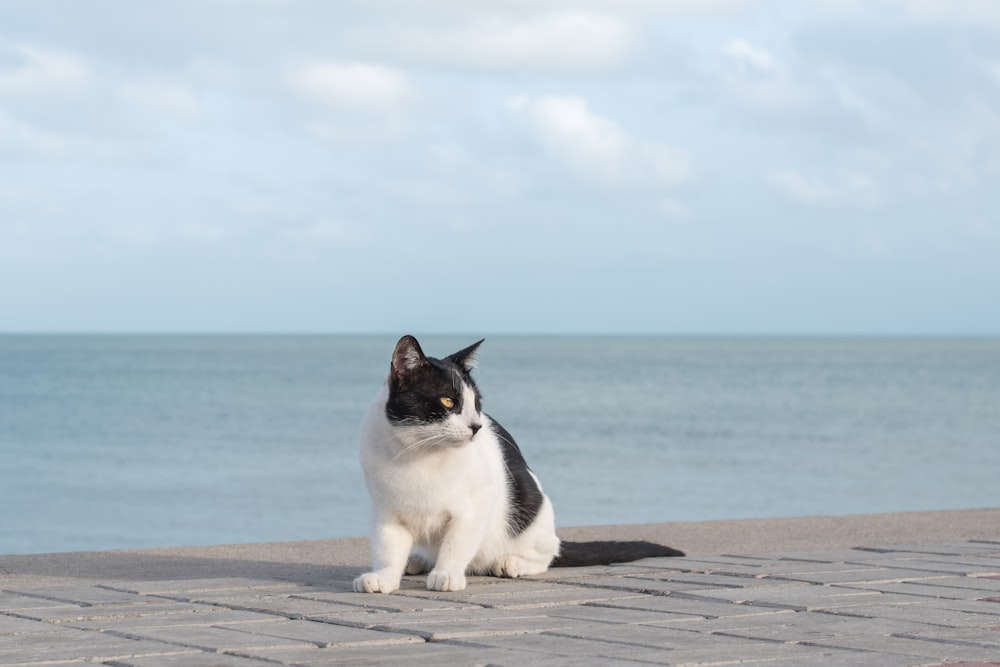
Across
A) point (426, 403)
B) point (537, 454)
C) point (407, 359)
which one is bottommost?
point (537, 454)

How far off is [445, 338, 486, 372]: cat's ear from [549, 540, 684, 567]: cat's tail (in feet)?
3.28

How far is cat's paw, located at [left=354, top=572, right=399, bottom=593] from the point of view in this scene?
4848 mm

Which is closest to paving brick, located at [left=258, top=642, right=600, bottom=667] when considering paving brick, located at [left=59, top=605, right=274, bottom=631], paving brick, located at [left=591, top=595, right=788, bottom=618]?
paving brick, located at [left=59, top=605, right=274, bottom=631]

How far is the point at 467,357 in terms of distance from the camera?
Answer: 5.21 m

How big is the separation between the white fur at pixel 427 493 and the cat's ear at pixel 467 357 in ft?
0.66

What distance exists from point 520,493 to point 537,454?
1959 cm

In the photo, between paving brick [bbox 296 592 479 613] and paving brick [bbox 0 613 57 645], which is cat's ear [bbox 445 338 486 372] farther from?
paving brick [bbox 0 613 57 645]

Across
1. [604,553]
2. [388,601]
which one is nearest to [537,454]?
[604,553]

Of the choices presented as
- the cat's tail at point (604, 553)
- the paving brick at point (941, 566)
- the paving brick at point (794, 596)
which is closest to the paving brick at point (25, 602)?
the cat's tail at point (604, 553)

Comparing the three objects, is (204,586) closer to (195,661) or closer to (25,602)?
(25,602)

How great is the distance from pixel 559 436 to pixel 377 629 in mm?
25423

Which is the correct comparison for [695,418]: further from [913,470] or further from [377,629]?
[377,629]

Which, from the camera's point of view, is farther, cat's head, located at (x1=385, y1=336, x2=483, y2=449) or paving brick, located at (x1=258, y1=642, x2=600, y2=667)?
cat's head, located at (x1=385, y1=336, x2=483, y2=449)

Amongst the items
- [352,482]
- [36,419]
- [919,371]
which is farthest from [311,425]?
[919,371]
